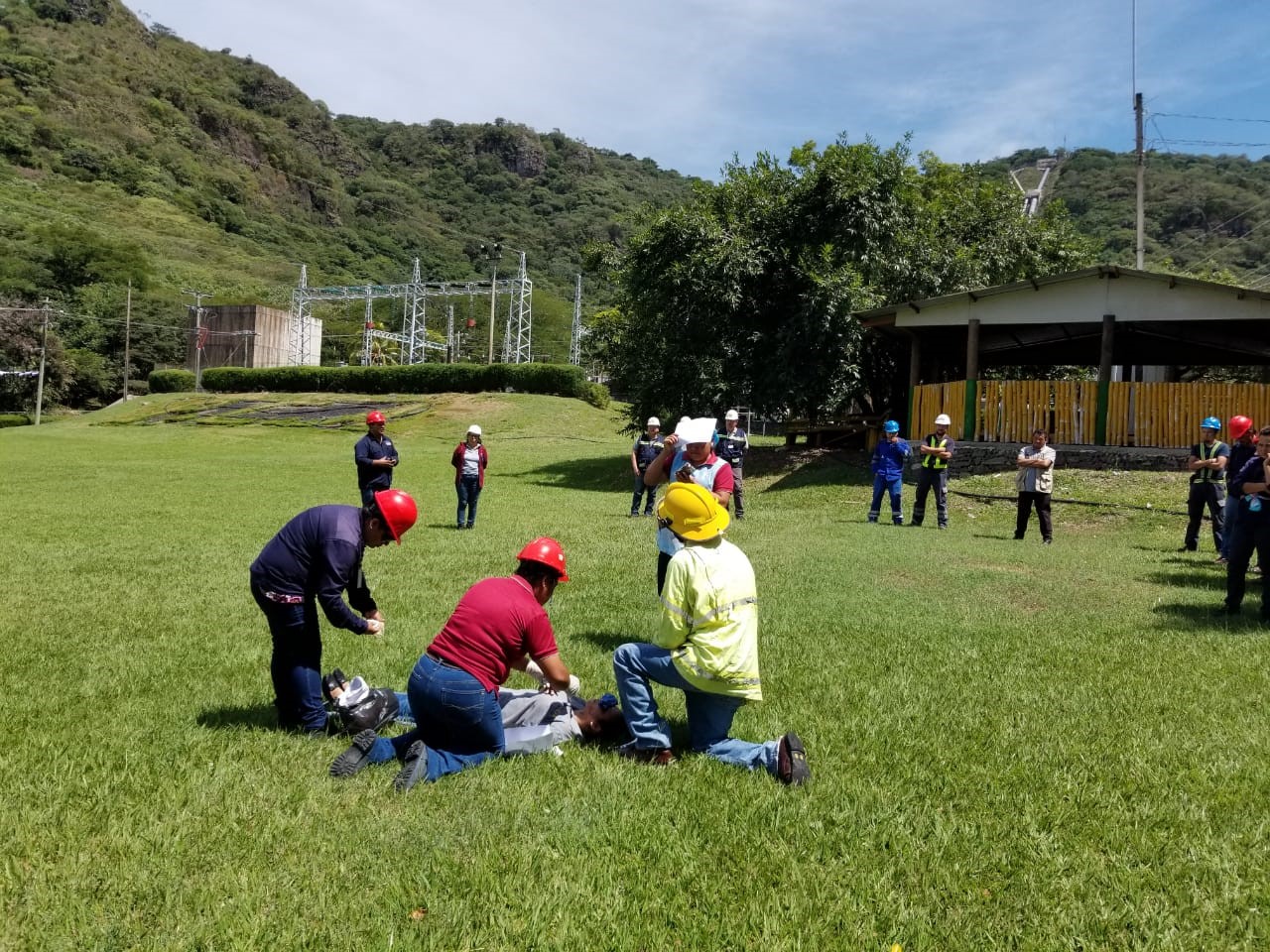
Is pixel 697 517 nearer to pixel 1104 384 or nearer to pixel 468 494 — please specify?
pixel 468 494

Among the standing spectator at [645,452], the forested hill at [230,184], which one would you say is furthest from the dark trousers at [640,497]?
the forested hill at [230,184]

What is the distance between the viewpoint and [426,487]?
21.3 m

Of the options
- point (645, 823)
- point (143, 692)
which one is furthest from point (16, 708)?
point (645, 823)

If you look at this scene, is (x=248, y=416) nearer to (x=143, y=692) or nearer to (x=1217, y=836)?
(x=143, y=692)

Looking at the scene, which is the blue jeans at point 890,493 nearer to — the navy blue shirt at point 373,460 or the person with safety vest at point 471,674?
the navy blue shirt at point 373,460

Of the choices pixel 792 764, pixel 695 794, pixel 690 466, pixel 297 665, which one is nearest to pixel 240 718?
pixel 297 665

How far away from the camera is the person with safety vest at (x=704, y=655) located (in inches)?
164

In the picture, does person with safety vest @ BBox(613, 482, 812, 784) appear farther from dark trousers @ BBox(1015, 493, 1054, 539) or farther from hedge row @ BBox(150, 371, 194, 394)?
hedge row @ BBox(150, 371, 194, 394)

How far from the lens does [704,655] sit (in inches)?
163

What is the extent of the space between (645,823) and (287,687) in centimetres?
219

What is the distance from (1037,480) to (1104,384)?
7237 mm

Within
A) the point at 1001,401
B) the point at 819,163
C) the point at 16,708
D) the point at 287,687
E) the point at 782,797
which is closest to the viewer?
the point at 782,797

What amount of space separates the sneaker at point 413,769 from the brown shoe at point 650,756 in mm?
995

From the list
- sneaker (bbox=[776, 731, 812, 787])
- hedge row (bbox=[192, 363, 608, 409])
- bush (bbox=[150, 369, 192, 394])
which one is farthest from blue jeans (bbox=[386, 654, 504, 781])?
bush (bbox=[150, 369, 192, 394])
